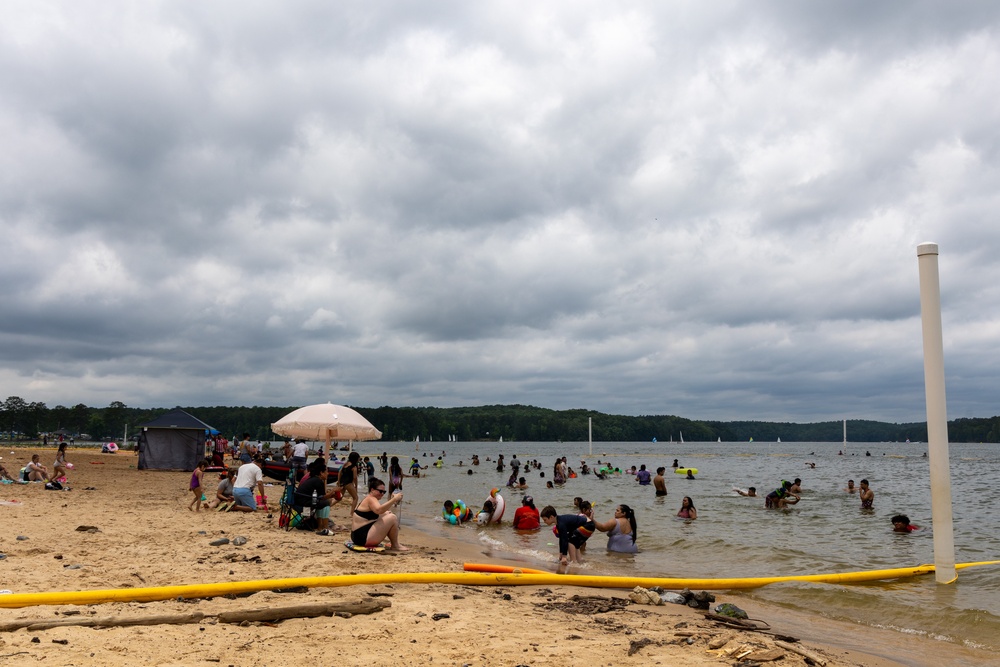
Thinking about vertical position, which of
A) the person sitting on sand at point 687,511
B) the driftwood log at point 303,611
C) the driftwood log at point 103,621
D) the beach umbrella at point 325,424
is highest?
the beach umbrella at point 325,424

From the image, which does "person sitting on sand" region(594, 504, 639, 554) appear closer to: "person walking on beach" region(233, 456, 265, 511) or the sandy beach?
the sandy beach

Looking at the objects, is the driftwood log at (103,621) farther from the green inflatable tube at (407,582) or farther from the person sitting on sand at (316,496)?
the person sitting on sand at (316,496)

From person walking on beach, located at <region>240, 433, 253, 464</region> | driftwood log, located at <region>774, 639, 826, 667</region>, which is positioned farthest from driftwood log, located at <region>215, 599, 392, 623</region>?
person walking on beach, located at <region>240, 433, 253, 464</region>

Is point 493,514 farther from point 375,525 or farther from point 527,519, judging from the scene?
point 375,525

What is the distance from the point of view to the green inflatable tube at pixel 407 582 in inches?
214

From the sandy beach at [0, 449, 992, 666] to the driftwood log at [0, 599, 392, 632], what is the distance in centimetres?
3

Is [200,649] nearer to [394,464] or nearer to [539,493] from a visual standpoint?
[394,464]

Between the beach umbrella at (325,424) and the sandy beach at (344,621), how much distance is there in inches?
194

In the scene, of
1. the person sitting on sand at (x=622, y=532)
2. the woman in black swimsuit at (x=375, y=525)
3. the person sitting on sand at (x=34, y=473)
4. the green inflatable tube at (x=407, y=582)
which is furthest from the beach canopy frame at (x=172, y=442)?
the green inflatable tube at (x=407, y=582)

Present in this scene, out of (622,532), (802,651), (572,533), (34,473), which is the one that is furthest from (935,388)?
(34,473)

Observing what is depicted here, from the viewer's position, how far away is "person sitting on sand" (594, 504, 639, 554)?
12250 millimetres

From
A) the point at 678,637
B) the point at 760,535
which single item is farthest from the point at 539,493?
the point at 678,637

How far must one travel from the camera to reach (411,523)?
16.7m

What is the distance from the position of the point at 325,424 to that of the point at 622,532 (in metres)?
6.80
